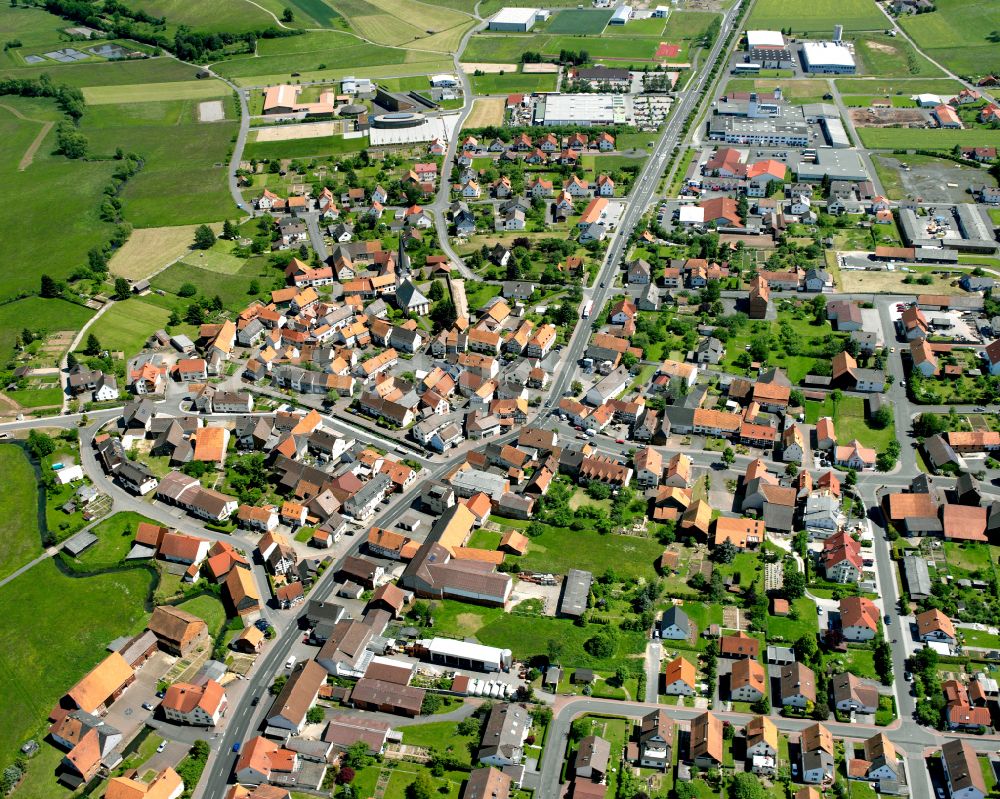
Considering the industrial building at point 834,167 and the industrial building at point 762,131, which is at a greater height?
the industrial building at point 762,131

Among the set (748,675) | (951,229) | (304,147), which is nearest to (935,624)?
(748,675)

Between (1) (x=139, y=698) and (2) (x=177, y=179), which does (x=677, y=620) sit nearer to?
(1) (x=139, y=698)

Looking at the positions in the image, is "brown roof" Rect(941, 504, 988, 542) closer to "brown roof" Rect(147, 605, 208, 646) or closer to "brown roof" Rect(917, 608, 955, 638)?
"brown roof" Rect(917, 608, 955, 638)

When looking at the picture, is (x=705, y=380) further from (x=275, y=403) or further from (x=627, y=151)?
(x=627, y=151)

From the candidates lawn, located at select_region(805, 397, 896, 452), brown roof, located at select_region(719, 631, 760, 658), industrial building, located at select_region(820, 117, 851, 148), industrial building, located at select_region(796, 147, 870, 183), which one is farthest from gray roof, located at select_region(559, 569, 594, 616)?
industrial building, located at select_region(820, 117, 851, 148)

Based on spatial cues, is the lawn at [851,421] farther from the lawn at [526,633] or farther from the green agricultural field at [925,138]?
the green agricultural field at [925,138]

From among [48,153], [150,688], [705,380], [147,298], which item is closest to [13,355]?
[147,298]

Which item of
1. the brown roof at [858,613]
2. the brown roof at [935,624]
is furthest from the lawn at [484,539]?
the brown roof at [935,624]
